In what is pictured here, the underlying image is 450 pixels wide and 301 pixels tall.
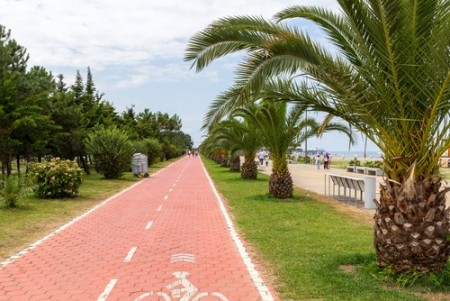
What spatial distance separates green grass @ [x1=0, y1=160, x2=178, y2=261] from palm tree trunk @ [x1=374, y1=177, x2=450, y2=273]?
6.43 metres

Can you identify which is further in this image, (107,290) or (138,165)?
(138,165)

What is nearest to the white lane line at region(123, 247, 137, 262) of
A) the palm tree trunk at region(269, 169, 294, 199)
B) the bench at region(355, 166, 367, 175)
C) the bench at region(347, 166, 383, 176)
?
the palm tree trunk at region(269, 169, 294, 199)

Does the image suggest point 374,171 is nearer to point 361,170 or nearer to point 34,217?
point 361,170

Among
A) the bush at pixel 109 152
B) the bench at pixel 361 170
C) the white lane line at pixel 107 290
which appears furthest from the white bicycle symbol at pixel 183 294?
the bench at pixel 361 170

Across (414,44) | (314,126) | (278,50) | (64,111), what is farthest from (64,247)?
(64,111)

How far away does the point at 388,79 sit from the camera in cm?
655

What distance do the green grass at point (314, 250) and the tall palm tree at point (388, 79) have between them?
74 cm

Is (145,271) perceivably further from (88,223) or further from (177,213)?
(177,213)

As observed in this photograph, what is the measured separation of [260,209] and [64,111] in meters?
17.8

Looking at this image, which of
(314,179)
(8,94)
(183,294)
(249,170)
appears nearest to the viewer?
(183,294)

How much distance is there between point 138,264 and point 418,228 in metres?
4.25

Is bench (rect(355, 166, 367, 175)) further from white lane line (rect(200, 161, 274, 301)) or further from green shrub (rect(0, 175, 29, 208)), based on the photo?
green shrub (rect(0, 175, 29, 208))

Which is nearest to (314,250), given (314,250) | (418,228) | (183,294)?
(314,250)

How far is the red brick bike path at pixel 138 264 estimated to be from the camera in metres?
6.12
